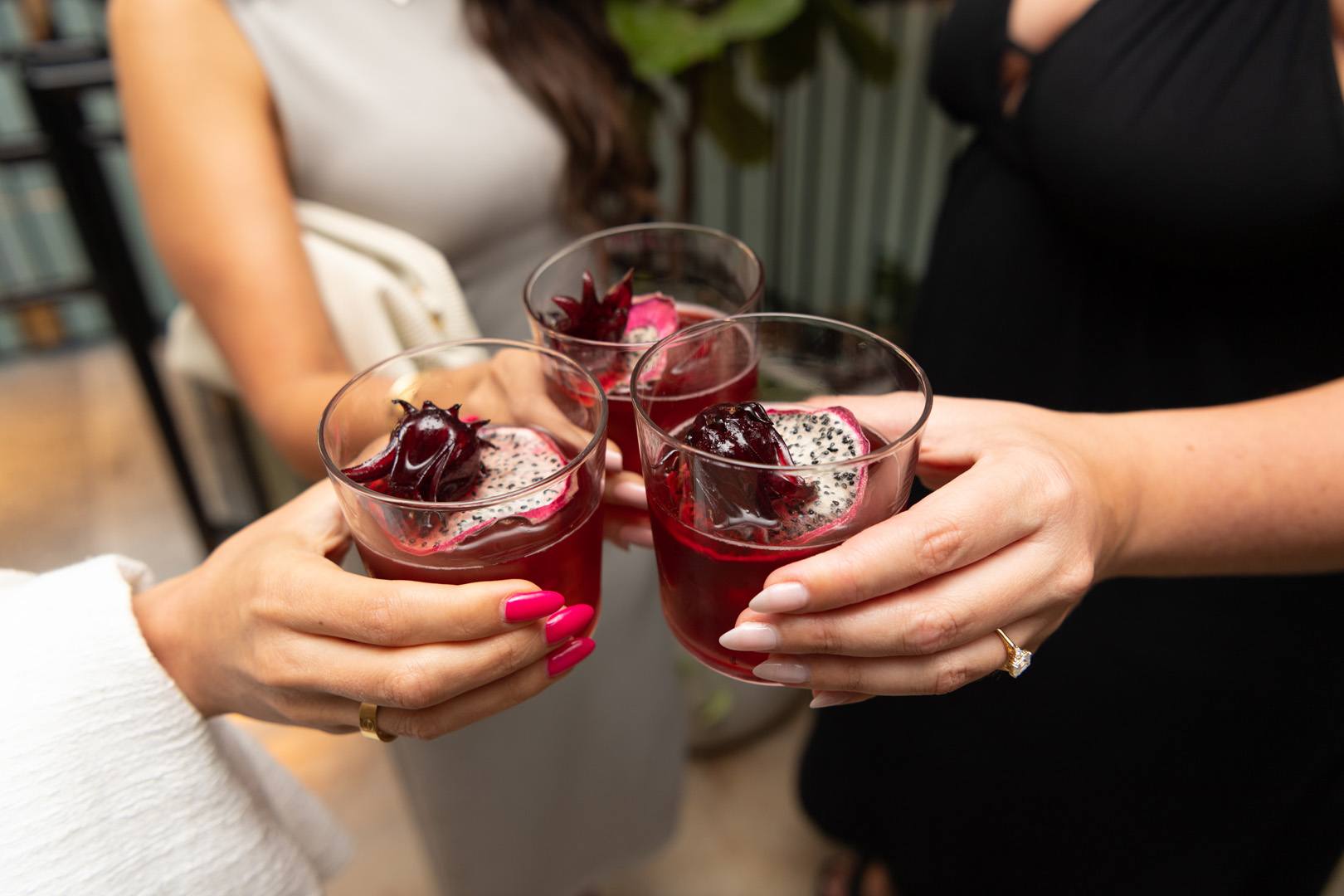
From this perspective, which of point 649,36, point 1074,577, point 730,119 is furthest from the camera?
point 730,119

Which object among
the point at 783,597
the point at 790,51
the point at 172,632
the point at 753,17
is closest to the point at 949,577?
the point at 783,597

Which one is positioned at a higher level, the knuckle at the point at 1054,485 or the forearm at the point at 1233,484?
the knuckle at the point at 1054,485

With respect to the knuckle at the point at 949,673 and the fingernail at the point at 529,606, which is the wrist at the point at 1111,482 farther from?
the fingernail at the point at 529,606

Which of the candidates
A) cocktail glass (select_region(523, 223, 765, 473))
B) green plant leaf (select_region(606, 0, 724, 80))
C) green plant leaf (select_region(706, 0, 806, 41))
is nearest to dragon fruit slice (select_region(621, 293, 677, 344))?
cocktail glass (select_region(523, 223, 765, 473))

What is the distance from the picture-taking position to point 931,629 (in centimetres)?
69

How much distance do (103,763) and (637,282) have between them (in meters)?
0.69

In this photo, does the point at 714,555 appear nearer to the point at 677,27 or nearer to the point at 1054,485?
the point at 1054,485

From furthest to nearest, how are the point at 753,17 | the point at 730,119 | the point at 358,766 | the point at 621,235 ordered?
1. the point at 358,766
2. the point at 730,119
3. the point at 753,17
4. the point at 621,235

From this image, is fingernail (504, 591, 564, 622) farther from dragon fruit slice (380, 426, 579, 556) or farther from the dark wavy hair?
the dark wavy hair

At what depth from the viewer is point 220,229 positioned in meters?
1.22

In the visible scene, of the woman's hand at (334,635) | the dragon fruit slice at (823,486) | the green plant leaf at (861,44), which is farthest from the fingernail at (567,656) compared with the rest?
the green plant leaf at (861,44)

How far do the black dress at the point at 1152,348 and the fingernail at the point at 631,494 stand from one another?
0.68 metres

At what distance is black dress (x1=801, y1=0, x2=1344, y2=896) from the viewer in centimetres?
104

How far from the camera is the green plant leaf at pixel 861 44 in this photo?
2.22 metres
